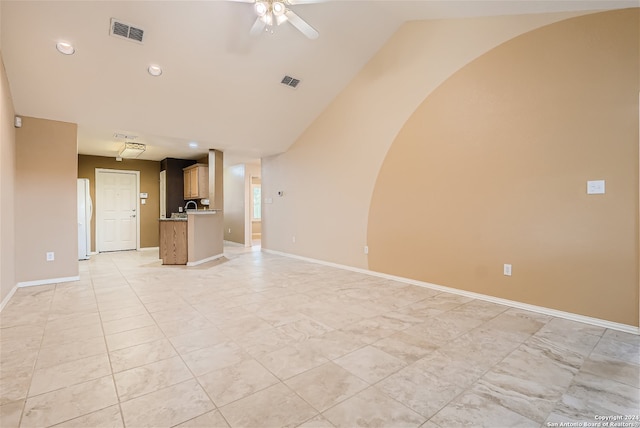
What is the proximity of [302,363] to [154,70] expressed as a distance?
3.89 m

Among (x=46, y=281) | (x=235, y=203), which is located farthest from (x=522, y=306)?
(x=235, y=203)

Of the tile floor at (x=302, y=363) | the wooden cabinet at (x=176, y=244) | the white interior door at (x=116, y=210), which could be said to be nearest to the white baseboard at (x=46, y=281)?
the tile floor at (x=302, y=363)

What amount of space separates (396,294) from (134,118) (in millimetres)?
4569

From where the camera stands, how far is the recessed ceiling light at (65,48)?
3.22m

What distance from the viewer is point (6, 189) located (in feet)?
11.1

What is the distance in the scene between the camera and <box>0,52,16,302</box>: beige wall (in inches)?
124

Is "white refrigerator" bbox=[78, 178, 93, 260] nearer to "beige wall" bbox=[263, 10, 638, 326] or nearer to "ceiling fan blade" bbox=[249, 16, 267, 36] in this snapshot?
"beige wall" bbox=[263, 10, 638, 326]

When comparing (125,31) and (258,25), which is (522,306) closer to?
(258,25)

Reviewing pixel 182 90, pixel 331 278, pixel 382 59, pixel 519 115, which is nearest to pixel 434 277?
pixel 331 278

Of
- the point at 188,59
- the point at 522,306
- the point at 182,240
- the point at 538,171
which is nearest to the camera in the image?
the point at 538,171

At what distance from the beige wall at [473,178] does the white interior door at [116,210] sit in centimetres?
527

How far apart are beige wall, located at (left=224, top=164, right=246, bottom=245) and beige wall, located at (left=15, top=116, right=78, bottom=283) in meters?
4.44

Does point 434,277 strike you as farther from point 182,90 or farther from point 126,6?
point 126,6

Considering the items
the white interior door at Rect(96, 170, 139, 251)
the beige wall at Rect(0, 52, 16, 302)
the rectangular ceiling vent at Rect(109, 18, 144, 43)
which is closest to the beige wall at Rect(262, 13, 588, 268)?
the rectangular ceiling vent at Rect(109, 18, 144, 43)
